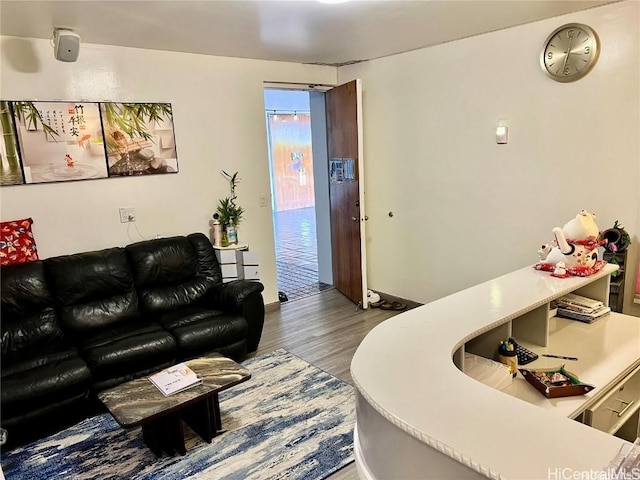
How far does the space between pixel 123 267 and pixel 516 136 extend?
316cm

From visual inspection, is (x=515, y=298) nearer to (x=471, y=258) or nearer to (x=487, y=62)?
(x=471, y=258)

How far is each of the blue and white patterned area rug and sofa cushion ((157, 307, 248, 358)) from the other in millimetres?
380

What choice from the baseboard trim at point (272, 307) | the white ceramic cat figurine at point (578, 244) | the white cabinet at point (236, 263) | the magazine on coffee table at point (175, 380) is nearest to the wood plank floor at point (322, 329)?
the baseboard trim at point (272, 307)

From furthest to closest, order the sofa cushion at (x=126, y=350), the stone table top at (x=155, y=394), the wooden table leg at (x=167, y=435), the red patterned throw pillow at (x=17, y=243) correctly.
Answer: the red patterned throw pillow at (x=17, y=243), the sofa cushion at (x=126, y=350), the wooden table leg at (x=167, y=435), the stone table top at (x=155, y=394)

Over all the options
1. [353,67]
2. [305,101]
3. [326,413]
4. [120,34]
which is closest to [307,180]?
[305,101]

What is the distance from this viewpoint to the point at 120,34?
3150 millimetres

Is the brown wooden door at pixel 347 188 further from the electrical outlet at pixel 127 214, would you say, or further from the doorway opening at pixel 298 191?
the electrical outlet at pixel 127 214

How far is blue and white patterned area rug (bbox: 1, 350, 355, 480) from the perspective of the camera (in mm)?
2338

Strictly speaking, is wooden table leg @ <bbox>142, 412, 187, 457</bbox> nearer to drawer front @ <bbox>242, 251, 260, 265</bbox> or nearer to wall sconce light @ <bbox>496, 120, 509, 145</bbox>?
drawer front @ <bbox>242, 251, 260, 265</bbox>

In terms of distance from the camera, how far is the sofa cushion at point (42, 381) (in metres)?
2.50

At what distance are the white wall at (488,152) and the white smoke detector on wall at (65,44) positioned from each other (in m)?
2.63

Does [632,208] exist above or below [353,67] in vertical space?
below

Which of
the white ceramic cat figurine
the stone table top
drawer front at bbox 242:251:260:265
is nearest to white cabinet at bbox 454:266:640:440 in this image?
the white ceramic cat figurine

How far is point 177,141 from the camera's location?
3887 millimetres
